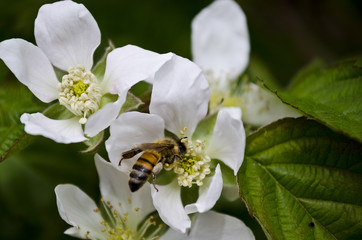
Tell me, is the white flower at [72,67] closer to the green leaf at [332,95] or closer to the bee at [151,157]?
the bee at [151,157]

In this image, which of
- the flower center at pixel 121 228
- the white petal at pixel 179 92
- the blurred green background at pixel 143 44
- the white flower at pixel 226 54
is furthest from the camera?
the blurred green background at pixel 143 44

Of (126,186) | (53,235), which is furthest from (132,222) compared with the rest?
(53,235)

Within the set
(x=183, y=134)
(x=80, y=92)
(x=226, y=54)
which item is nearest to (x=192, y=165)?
(x=183, y=134)

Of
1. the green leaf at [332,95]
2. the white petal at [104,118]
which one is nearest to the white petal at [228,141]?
the green leaf at [332,95]

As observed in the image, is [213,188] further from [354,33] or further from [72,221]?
→ [354,33]

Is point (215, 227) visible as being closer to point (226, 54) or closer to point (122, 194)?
point (122, 194)

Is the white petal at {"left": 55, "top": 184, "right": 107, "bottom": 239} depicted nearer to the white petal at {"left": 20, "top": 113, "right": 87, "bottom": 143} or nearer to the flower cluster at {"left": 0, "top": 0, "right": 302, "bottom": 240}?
the flower cluster at {"left": 0, "top": 0, "right": 302, "bottom": 240}
